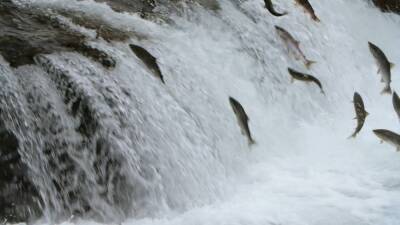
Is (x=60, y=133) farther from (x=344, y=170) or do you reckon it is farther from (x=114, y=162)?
(x=344, y=170)

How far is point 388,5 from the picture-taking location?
851 cm

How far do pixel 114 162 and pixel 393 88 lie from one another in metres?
3.66

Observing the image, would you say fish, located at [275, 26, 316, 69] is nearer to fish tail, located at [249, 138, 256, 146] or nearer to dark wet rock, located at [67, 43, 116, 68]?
fish tail, located at [249, 138, 256, 146]

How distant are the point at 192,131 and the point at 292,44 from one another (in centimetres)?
187

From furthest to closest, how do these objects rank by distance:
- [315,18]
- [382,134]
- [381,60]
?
[315,18], [381,60], [382,134]

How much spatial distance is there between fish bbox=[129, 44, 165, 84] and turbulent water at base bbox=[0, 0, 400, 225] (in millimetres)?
73

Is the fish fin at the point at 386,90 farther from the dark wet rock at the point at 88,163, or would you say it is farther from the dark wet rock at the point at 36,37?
the dark wet rock at the point at 88,163

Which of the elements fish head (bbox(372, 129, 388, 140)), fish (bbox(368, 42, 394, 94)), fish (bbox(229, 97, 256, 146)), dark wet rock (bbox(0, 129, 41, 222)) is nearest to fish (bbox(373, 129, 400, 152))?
fish head (bbox(372, 129, 388, 140))

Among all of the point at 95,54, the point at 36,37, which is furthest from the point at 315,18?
the point at 36,37

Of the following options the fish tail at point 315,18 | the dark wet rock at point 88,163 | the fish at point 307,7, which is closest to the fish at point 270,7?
the fish at point 307,7

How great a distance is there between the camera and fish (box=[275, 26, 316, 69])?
609 cm

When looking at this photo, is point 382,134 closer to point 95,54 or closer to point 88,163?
point 95,54

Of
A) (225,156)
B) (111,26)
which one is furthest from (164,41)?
(225,156)

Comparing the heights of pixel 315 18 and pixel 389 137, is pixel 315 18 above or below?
below
